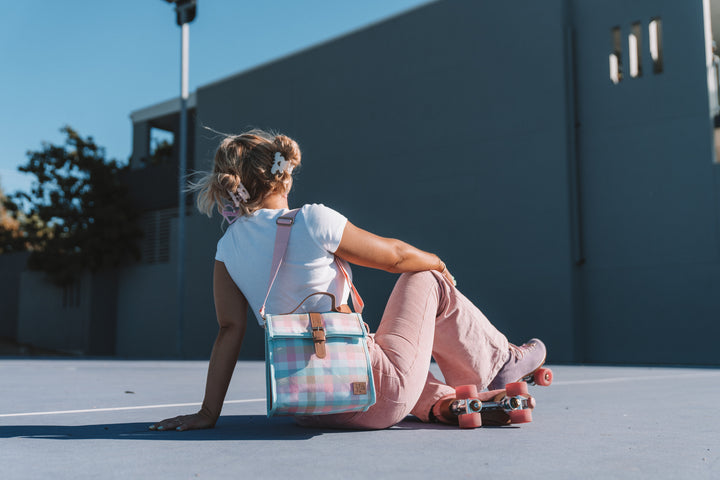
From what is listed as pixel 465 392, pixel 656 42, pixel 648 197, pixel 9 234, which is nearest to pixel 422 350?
pixel 465 392

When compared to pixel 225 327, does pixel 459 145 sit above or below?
above

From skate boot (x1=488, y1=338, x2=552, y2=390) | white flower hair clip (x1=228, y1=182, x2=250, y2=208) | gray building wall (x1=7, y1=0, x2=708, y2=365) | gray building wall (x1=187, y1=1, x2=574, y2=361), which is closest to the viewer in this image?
white flower hair clip (x1=228, y1=182, x2=250, y2=208)

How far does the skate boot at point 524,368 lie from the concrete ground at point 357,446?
0.18 m

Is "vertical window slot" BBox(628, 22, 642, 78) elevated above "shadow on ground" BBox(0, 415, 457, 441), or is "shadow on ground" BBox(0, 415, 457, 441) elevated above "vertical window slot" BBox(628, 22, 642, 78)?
"vertical window slot" BBox(628, 22, 642, 78)

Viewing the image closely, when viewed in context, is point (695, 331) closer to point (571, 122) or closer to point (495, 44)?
point (571, 122)

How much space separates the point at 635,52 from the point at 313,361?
41.0ft

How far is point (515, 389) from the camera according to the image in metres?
2.63

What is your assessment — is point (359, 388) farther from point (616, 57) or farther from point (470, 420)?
point (616, 57)

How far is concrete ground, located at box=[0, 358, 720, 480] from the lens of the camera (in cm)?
195

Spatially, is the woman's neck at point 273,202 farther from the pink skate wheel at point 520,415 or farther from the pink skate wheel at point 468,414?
the pink skate wheel at point 520,415

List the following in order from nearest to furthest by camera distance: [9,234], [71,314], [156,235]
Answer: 1. [156,235]
2. [71,314]
3. [9,234]

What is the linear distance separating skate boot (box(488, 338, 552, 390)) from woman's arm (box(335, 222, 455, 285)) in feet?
1.92

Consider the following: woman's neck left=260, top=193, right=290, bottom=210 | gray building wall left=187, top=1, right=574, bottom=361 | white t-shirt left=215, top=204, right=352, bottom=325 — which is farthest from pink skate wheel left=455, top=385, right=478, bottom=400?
gray building wall left=187, top=1, right=574, bottom=361

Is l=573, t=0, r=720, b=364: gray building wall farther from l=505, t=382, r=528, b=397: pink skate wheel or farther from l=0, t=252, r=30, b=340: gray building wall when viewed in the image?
l=0, t=252, r=30, b=340: gray building wall
